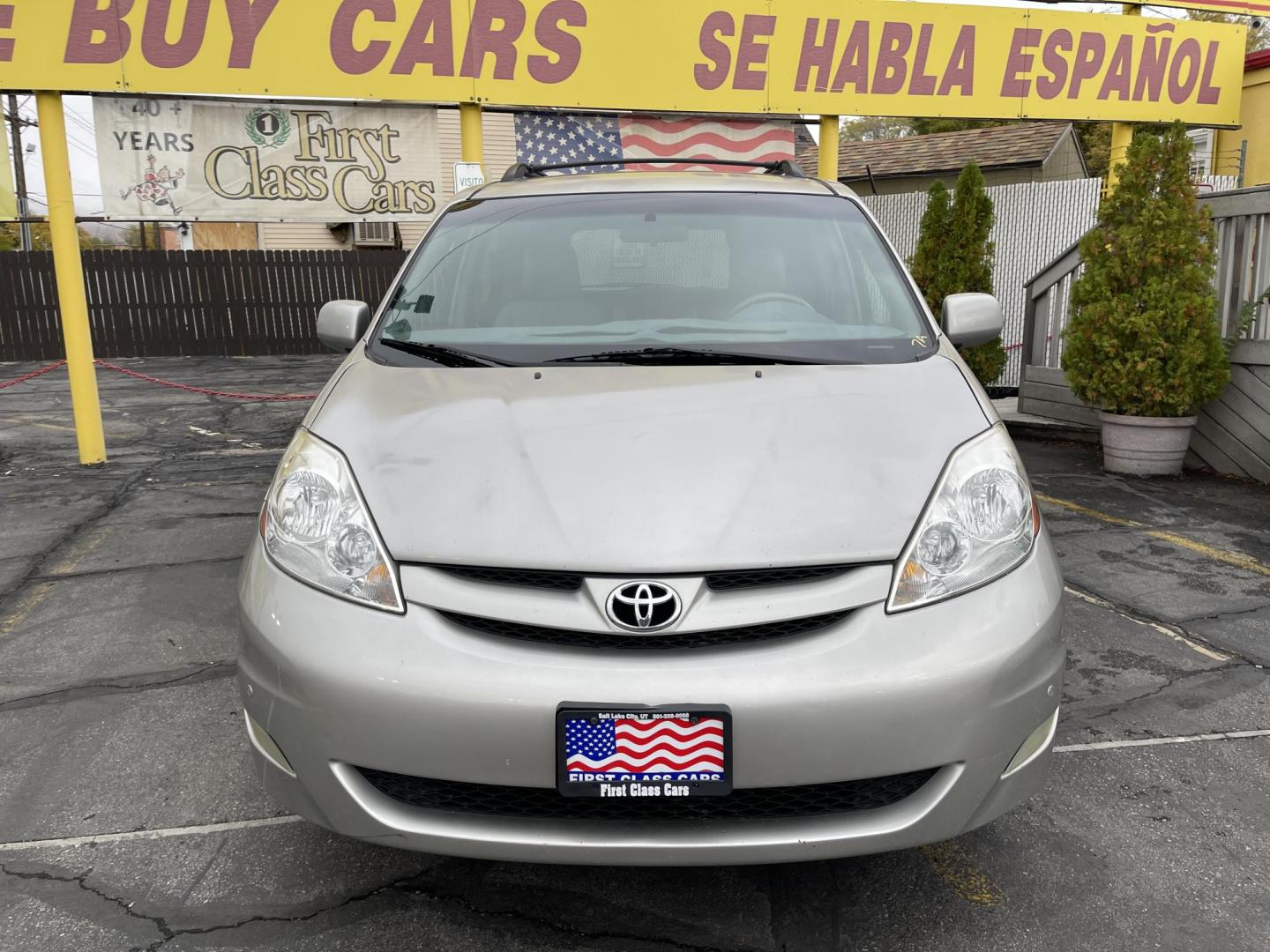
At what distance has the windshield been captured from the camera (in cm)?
282

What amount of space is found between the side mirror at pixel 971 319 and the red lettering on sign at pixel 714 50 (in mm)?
4964

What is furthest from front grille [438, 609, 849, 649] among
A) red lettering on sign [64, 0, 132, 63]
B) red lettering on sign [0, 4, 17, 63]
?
red lettering on sign [0, 4, 17, 63]

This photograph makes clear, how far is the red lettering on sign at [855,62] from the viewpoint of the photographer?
305 inches

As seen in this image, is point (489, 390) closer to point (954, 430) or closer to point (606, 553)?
point (606, 553)

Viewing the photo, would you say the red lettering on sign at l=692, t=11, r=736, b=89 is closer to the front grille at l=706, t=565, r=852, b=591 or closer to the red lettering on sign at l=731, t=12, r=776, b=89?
the red lettering on sign at l=731, t=12, r=776, b=89

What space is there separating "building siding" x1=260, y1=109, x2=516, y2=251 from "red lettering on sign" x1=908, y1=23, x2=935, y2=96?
846 cm

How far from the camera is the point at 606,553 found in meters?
1.93

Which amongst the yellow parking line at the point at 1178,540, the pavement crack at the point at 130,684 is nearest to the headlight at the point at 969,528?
the pavement crack at the point at 130,684

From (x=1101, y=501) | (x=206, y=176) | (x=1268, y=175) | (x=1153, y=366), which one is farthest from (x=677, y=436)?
(x=1268, y=175)

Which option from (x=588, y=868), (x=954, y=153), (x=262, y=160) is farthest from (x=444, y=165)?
(x=588, y=868)

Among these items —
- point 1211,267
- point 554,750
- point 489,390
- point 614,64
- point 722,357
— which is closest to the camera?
point 554,750

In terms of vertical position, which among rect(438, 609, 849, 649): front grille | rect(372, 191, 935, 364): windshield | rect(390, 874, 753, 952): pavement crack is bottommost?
rect(390, 874, 753, 952): pavement crack

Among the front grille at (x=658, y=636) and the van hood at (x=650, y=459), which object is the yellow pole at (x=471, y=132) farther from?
the front grille at (x=658, y=636)

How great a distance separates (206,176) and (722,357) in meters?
6.07
